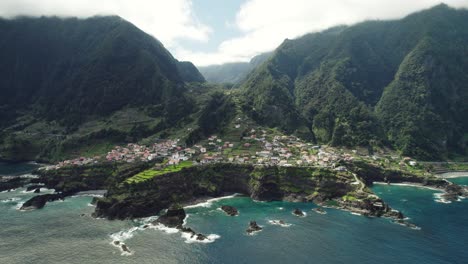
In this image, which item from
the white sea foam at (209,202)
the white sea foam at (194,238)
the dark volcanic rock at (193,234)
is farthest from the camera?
the white sea foam at (209,202)

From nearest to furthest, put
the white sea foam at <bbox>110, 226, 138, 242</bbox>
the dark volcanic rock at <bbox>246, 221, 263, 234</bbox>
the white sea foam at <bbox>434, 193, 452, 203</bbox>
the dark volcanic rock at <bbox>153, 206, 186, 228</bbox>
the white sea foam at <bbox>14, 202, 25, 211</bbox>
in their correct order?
the white sea foam at <bbox>110, 226, 138, 242</bbox>
the dark volcanic rock at <bbox>246, 221, 263, 234</bbox>
the dark volcanic rock at <bbox>153, 206, 186, 228</bbox>
the white sea foam at <bbox>14, 202, 25, 211</bbox>
the white sea foam at <bbox>434, 193, 452, 203</bbox>

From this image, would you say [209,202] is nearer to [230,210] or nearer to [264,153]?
[230,210]

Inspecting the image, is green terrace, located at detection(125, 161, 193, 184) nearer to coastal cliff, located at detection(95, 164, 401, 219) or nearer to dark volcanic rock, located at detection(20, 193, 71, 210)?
coastal cliff, located at detection(95, 164, 401, 219)

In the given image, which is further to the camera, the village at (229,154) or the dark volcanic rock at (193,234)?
the village at (229,154)

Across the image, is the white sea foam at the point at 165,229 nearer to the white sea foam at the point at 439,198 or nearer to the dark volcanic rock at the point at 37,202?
the dark volcanic rock at the point at 37,202

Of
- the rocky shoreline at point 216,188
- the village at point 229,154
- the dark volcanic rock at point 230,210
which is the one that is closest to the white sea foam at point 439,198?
the rocky shoreline at point 216,188

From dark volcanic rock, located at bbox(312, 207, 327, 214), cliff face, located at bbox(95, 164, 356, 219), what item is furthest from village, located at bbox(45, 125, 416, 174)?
dark volcanic rock, located at bbox(312, 207, 327, 214)

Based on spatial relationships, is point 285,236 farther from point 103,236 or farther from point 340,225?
point 103,236

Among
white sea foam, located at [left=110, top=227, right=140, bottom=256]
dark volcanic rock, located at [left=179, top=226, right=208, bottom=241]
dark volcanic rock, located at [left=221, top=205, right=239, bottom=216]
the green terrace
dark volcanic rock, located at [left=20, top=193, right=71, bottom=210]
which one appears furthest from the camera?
the green terrace
